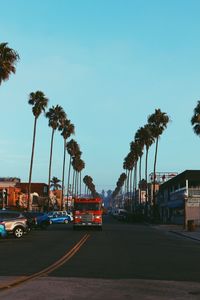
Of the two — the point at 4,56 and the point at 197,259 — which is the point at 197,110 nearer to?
the point at 4,56

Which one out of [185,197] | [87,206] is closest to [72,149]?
[185,197]

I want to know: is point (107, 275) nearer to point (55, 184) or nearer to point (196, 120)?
point (196, 120)

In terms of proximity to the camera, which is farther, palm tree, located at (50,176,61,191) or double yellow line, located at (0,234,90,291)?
palm tree, located at (50,176,61,191)

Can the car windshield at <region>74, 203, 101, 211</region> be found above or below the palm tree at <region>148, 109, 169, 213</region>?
below

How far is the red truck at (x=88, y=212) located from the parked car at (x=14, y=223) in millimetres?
11107

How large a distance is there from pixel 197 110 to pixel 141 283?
4013 centimetres

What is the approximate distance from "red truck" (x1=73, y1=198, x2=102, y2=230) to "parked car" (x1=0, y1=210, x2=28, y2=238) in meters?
11.1

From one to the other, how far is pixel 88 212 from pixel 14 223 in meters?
12.1

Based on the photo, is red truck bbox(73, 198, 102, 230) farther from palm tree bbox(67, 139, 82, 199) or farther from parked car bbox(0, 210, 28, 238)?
palm tree bbox(67, 139, 82, 199)

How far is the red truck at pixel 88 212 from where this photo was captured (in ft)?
146

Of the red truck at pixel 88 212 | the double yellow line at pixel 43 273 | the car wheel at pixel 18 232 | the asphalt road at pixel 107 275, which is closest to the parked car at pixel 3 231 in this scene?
the car wheel at pixel 18 232

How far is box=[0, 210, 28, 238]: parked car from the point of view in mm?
33094

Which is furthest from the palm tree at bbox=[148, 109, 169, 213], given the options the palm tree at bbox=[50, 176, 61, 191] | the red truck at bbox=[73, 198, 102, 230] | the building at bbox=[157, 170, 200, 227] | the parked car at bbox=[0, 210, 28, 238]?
the palm tree at bbox=[50, 176, 61, 191]

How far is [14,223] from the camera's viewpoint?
109ft
